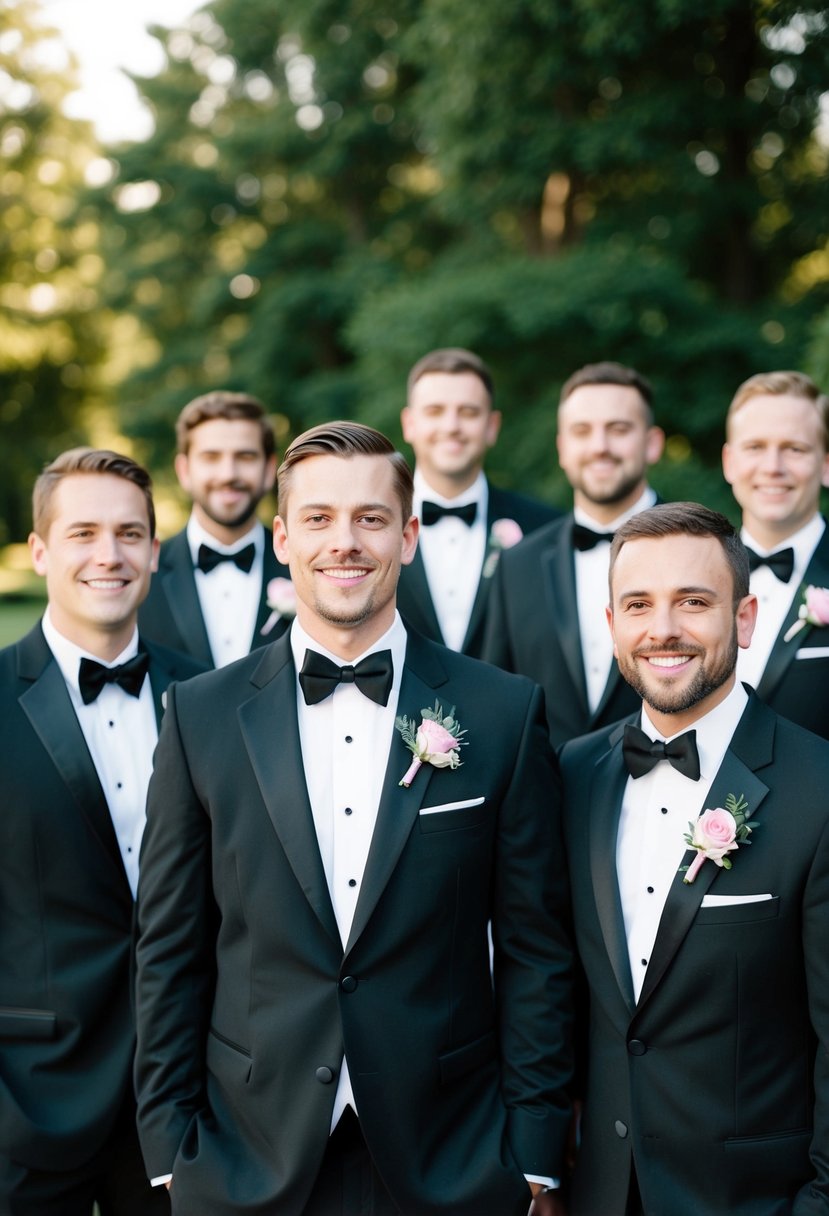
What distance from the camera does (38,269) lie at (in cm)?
3180

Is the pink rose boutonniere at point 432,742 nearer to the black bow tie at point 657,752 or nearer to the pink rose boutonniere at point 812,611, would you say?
the black bow tie at point 657,752

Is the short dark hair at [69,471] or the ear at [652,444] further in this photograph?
the ear at [652,444]

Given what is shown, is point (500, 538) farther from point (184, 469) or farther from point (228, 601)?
point (184, 469)

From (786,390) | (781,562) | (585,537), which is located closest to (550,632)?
(585,537)

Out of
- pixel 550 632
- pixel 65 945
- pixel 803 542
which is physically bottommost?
pixel 65 945

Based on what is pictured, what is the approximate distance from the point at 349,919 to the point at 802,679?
218 cm

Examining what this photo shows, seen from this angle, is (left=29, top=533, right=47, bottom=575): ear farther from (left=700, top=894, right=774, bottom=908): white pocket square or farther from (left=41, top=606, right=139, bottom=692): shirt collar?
(left=700, top=894, right=774, bottom=908): white pocket square

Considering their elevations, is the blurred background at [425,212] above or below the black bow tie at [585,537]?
above

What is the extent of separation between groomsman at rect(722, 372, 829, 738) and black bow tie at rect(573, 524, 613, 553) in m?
0.63

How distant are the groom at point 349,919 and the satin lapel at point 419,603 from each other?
239 cm

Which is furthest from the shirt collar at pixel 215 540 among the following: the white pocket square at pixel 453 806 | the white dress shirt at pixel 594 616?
the white pocket square at pixel 453 806

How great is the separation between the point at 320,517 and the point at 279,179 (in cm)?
2414

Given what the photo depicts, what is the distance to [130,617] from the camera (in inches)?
158

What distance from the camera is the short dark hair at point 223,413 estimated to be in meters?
5.82
